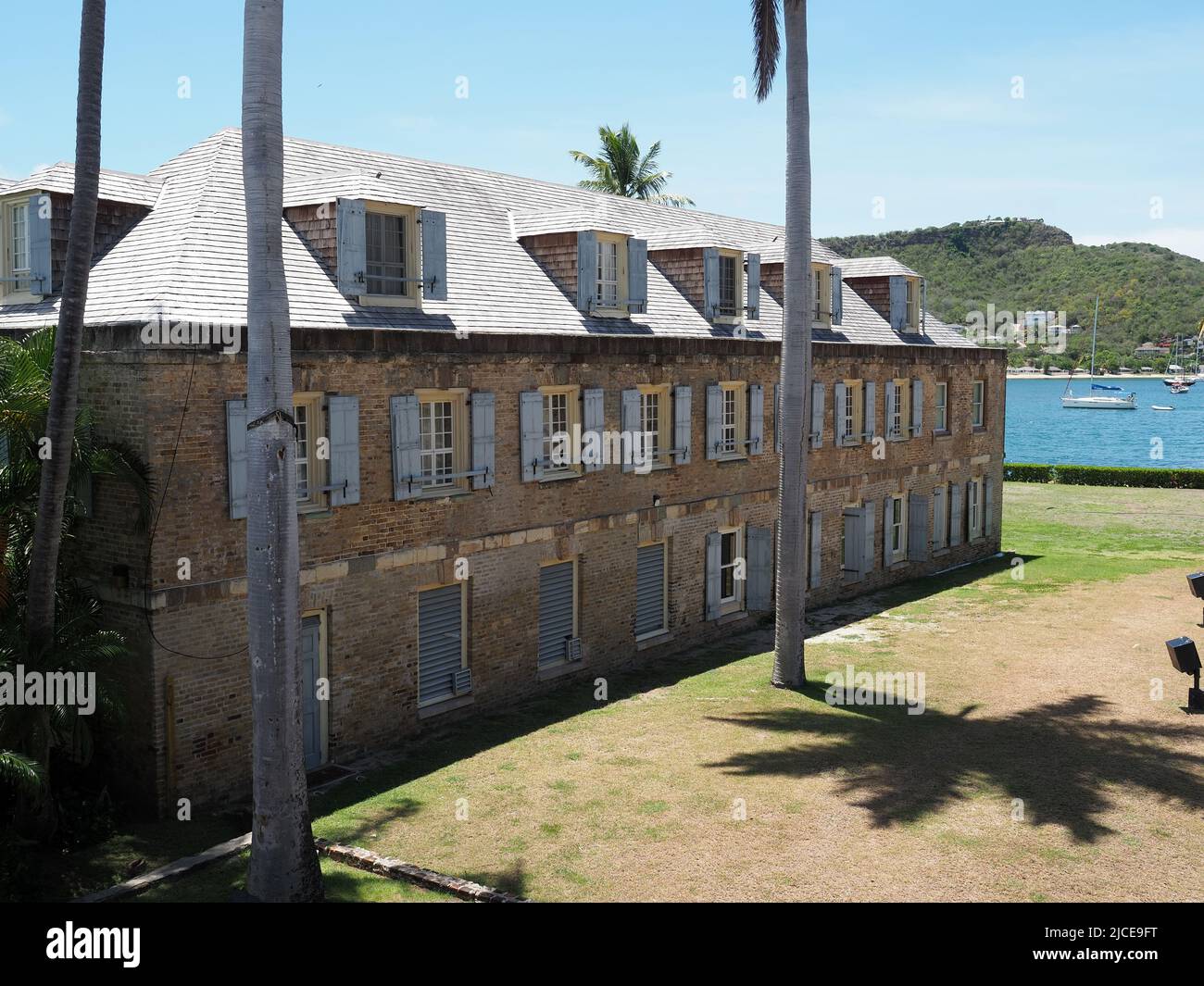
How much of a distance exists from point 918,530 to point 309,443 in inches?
856

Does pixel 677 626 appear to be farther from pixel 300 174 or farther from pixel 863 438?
pixel 300 174

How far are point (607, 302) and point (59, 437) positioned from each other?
1238 cm

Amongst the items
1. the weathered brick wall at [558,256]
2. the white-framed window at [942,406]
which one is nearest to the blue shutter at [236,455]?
the weathered brick wall at [558,256]

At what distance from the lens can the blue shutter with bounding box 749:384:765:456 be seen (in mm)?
25422

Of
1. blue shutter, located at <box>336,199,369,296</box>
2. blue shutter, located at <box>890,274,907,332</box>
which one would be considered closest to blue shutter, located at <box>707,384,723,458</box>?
blue shutter, located at <box>336,199,369,296</box>

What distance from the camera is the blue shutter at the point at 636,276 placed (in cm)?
2272

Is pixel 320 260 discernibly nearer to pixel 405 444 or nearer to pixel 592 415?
pixel 405 444

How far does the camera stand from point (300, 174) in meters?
20.0

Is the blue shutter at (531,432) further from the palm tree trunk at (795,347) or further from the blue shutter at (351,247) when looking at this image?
the palm tree trunk at (795,347)

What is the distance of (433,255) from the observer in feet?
61.3

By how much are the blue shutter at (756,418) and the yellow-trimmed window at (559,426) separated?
241 inches

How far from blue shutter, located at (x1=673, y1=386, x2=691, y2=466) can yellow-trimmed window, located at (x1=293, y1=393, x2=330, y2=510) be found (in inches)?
353
